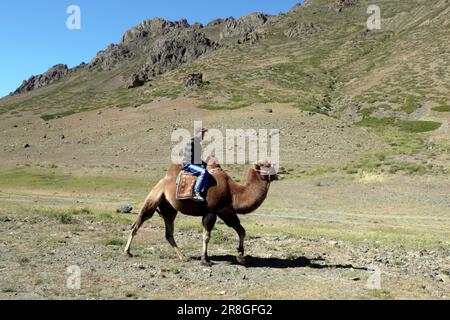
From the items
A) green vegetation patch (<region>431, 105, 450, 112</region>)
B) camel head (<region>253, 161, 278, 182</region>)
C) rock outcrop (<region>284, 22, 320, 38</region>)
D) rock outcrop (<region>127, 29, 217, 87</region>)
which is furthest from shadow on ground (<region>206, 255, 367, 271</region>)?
rock outcrop (<region>127, 29, 217, 87</region>)

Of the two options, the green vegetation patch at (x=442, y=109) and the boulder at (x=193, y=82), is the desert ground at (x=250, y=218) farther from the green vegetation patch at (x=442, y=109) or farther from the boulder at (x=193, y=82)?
the boulder at (x=193, y=82)

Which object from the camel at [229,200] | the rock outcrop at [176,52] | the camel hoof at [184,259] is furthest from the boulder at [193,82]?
the camel at [229,200]

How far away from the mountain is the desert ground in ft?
31.5

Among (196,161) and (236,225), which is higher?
(196,161)

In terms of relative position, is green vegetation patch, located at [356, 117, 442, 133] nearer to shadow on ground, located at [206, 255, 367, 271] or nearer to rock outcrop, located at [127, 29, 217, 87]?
shadow on ground, located at [206, 255, 367, 271]

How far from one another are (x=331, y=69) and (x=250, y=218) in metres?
84.8

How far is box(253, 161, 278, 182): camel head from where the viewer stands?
11448mm

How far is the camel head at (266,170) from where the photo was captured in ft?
37.6

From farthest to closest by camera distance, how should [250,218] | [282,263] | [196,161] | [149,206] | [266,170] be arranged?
[250,218], [149,206], [282,263], [196,161], [266,170]

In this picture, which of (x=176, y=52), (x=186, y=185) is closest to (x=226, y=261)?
(x=186, y=185)

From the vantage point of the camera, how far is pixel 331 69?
339 ft

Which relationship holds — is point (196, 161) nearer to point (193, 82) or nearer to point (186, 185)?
point (186, 185)

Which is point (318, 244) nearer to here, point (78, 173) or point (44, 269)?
point (44, 269)
